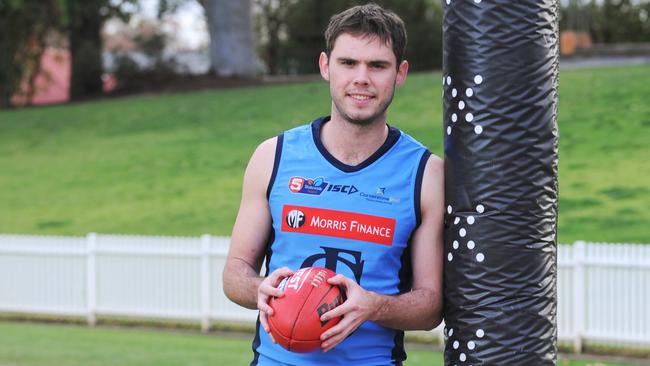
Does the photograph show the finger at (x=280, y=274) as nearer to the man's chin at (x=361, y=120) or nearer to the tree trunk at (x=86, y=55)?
the man's chin at (x=361, y=120)

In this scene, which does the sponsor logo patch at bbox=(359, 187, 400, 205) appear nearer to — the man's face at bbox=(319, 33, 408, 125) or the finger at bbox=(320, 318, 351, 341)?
the man's face at bbox=(319, 33, 408, 125)

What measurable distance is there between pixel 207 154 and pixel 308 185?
20.5 m

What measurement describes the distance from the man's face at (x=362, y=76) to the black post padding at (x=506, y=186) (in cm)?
30

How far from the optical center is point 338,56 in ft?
12.6

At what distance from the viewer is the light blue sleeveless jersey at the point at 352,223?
3.84 m

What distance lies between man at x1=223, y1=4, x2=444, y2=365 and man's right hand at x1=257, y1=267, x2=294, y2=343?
0.02 metres

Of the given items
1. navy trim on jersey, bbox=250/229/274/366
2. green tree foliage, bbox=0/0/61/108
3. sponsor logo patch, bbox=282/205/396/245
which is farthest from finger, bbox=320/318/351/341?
green tree foliage, bbox=0/0/61/108

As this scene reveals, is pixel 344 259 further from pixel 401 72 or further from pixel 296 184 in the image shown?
pixel 401 72

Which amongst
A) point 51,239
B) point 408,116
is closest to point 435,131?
point 408,116

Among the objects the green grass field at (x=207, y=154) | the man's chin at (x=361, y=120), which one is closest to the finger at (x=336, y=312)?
the man's chin at (x=361, y=120)

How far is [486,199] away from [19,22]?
3724cm

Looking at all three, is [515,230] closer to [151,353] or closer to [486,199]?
[486,199]

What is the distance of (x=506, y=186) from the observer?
3775mm

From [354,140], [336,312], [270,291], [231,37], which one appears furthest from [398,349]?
[231,37]
